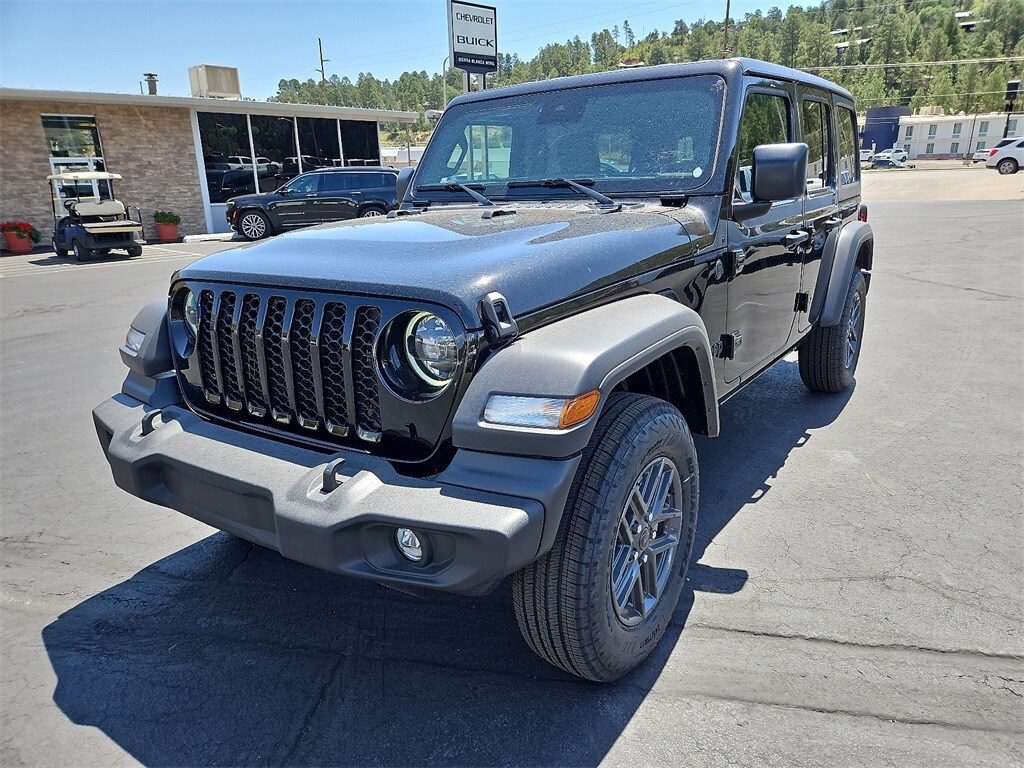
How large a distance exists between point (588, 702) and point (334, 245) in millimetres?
1763

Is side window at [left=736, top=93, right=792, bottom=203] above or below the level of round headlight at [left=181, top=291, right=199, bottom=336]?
above

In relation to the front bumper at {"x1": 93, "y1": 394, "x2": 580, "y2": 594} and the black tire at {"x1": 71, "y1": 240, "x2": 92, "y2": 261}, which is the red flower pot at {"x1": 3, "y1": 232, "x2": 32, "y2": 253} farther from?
the front bumper at {"x1": 93, "y1": 394, "x2": 580, "y2": 594}

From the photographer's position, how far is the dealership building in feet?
58.3

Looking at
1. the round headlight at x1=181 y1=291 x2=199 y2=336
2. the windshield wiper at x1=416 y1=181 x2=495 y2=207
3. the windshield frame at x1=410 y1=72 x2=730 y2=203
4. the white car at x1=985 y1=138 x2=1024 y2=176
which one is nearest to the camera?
the round headlight at x1=181 y1=291 x2=199 y2=336

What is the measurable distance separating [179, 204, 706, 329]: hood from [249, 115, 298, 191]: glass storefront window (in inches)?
817

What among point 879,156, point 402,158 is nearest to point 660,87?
point 402,158

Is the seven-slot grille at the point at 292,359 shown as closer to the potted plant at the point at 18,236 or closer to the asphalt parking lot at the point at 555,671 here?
the asphalt parking lot at the point at 555,671

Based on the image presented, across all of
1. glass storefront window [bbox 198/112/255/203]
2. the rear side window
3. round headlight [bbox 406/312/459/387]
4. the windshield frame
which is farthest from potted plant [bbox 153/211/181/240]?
round headlight [bbox 406/312/459/387]

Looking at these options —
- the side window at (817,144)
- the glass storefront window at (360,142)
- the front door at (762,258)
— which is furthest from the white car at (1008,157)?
the front door at (762,258)

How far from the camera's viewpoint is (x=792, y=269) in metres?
4.01

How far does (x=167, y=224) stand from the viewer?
63.3 feet

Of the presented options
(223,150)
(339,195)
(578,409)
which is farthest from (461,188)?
(223,150)

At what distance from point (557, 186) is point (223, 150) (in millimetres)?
20709

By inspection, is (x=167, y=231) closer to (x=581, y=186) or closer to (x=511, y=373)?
(x=581, y=186)
